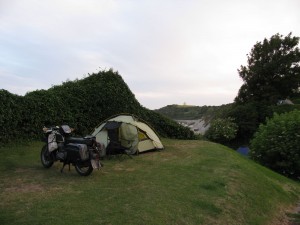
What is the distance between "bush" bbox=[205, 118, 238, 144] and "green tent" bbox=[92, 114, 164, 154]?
62.3ft

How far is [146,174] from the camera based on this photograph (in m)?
9.83

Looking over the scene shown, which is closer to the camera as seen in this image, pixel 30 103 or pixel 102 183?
pixel 102 183

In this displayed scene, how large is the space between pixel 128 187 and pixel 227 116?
96.7ft

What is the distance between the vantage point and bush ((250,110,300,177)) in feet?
55.1

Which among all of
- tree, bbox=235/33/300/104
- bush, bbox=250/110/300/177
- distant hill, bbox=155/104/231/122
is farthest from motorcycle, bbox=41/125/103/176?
distant hill, bbox=155/104/231/122

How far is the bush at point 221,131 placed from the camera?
3243cm

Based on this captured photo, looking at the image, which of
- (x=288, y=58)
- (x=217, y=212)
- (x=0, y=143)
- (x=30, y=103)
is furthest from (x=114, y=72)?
(x=288, y=58)

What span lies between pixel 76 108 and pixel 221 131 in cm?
1868

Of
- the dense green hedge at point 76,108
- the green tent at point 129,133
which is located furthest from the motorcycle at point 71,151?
the dense green hedge at point 76,108

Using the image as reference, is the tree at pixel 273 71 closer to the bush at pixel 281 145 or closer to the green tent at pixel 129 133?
the bush at pixel 281 145

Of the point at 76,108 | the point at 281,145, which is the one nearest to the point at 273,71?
the point at 281,145

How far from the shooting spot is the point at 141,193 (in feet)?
25.6

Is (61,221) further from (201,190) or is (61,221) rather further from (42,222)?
(201,190)

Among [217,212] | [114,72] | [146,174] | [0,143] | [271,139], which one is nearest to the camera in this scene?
[217,212]
